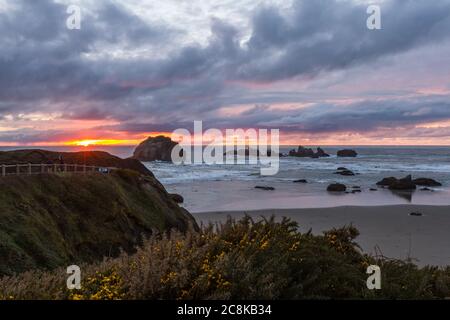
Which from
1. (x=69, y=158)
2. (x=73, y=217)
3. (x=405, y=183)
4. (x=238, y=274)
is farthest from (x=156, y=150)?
(x=238, y=274)

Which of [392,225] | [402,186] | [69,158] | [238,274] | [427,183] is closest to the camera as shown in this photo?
[238,274]

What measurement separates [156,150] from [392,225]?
97.0 meters

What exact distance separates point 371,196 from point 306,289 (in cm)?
3997

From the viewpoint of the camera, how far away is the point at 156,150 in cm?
11844

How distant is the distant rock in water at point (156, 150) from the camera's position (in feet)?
386

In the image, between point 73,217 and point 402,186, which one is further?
point 402,186

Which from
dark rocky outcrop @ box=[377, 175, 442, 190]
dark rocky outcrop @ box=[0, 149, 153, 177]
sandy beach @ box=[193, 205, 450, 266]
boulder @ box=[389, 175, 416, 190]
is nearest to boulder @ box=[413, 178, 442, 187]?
dark rocky outcrop @ box=[377, 175, 442, 190]

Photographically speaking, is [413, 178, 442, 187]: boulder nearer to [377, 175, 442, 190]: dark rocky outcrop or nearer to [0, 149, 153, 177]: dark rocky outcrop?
[377, 175, 442, 190]: dark rocky outcrop

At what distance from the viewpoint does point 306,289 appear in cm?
610

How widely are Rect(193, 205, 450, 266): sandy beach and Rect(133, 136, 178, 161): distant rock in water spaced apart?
87.0 meters

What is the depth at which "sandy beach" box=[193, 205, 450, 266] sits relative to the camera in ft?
64.3

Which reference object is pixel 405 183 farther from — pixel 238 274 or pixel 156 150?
pixel 156 150
